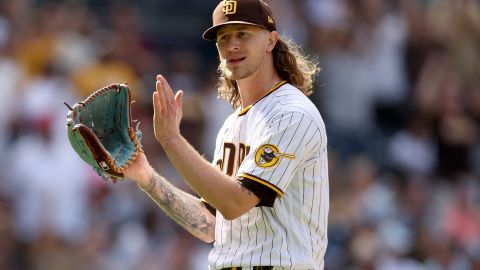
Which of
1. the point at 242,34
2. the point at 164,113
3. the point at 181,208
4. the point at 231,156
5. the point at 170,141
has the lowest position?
→ the point at 181,208

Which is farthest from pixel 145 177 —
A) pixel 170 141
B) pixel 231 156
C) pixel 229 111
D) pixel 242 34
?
pixel 229 111

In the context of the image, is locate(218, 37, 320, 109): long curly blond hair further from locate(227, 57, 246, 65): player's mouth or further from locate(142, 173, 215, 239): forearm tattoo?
locate(142, 173, 215, 239): forearm tattoo

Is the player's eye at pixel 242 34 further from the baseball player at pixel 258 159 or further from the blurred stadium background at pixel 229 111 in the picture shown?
the blurred stadium background at pixel 229 111

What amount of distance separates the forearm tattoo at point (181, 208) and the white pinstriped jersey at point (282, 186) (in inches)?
13.0

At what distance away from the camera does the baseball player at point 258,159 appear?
4.59m

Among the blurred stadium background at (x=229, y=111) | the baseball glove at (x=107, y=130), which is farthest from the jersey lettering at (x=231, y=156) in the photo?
the blurred stadium background at (x=229, y=111)

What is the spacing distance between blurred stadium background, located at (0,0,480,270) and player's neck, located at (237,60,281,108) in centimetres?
437

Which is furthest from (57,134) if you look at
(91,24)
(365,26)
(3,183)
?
(365,26)

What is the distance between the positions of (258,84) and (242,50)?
23 cm

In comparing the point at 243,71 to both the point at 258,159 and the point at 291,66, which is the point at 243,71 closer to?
the point at 291,66

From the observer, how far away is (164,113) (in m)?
4.61

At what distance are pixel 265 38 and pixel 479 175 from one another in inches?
284

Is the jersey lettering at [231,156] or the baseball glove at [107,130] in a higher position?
the baseball glove at [107,130]

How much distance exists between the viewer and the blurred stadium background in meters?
9.50
